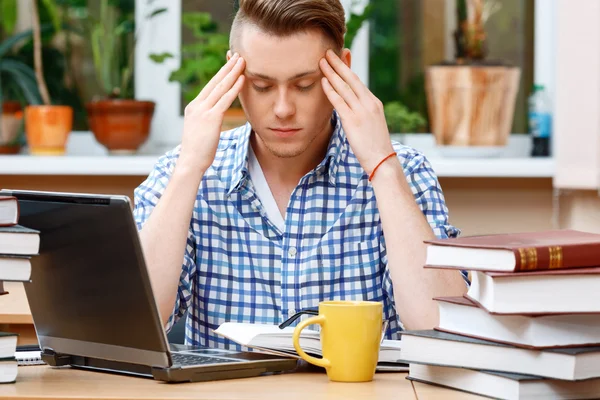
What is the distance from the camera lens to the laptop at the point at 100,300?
3.76 ft

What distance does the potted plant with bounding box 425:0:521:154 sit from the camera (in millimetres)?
2814

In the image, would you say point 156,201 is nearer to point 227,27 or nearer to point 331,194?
point 331,194

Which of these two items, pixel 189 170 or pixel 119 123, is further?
pixel 119 123

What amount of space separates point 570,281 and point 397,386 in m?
0.25

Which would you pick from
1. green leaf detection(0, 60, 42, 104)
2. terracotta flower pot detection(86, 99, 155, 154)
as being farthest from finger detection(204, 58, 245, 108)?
green leaf detection(0, 60, 42, 104)

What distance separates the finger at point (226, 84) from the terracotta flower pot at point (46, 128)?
4.39ft

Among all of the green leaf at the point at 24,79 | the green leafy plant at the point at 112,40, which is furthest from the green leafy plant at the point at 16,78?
the green leafy plant at the point at 112,40

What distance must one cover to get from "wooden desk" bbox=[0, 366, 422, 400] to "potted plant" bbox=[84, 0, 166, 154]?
5.60 feet

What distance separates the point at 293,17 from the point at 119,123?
137 cm

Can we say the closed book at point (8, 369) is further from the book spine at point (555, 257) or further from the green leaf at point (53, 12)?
the green leaf at point (53, 12)

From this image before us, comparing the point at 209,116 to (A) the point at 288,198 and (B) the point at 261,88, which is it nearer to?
(B) the point at 261,88

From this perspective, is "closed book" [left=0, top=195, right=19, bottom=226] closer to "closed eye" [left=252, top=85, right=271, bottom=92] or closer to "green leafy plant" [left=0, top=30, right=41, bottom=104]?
"closed eye" [left=252, top=85, right=271, bottom=92]

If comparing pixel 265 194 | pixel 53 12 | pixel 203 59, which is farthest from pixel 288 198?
pixel 53 12

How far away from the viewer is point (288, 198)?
181 centimetres
